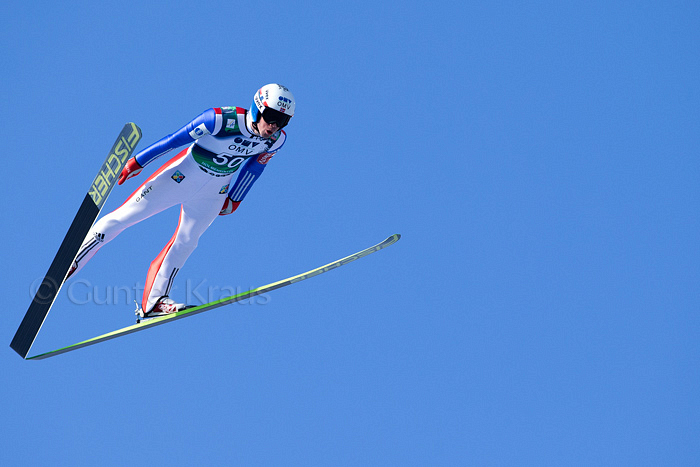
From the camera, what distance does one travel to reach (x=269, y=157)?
23.5 ft

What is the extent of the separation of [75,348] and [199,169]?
5.71 feet

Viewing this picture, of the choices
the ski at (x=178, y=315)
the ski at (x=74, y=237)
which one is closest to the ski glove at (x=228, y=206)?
the ski at (x=178, y=315)

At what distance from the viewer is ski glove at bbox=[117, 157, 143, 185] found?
6500 millimetres

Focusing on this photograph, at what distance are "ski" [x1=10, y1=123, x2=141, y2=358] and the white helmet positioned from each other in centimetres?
103

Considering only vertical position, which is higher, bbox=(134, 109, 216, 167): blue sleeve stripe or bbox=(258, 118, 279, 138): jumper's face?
bbox=(258, 118, 279, 138): jumper's face

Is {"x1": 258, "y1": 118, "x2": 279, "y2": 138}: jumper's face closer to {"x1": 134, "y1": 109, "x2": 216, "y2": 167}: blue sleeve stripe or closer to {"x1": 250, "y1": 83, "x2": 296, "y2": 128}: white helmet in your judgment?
{"x1": 250, "y1": 83, "x2": 296, "y2": 128}: white helmet

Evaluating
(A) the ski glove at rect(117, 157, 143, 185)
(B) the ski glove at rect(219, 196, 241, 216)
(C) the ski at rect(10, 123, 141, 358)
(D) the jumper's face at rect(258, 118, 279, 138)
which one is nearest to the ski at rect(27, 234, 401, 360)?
(C) the ski at rect(10, 123, 141, 358)

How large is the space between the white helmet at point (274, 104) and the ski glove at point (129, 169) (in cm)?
98

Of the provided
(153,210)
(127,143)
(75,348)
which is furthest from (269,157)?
(75,348)

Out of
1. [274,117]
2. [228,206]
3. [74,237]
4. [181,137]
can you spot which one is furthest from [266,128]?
[74,237]

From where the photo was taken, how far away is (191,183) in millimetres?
6828

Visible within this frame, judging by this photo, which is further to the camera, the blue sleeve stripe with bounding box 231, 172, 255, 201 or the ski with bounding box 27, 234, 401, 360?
the blue sleeve stripe with bounding box 231, 172, 255, 201

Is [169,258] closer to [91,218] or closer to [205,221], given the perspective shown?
[205,221]

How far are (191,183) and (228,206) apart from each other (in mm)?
537
